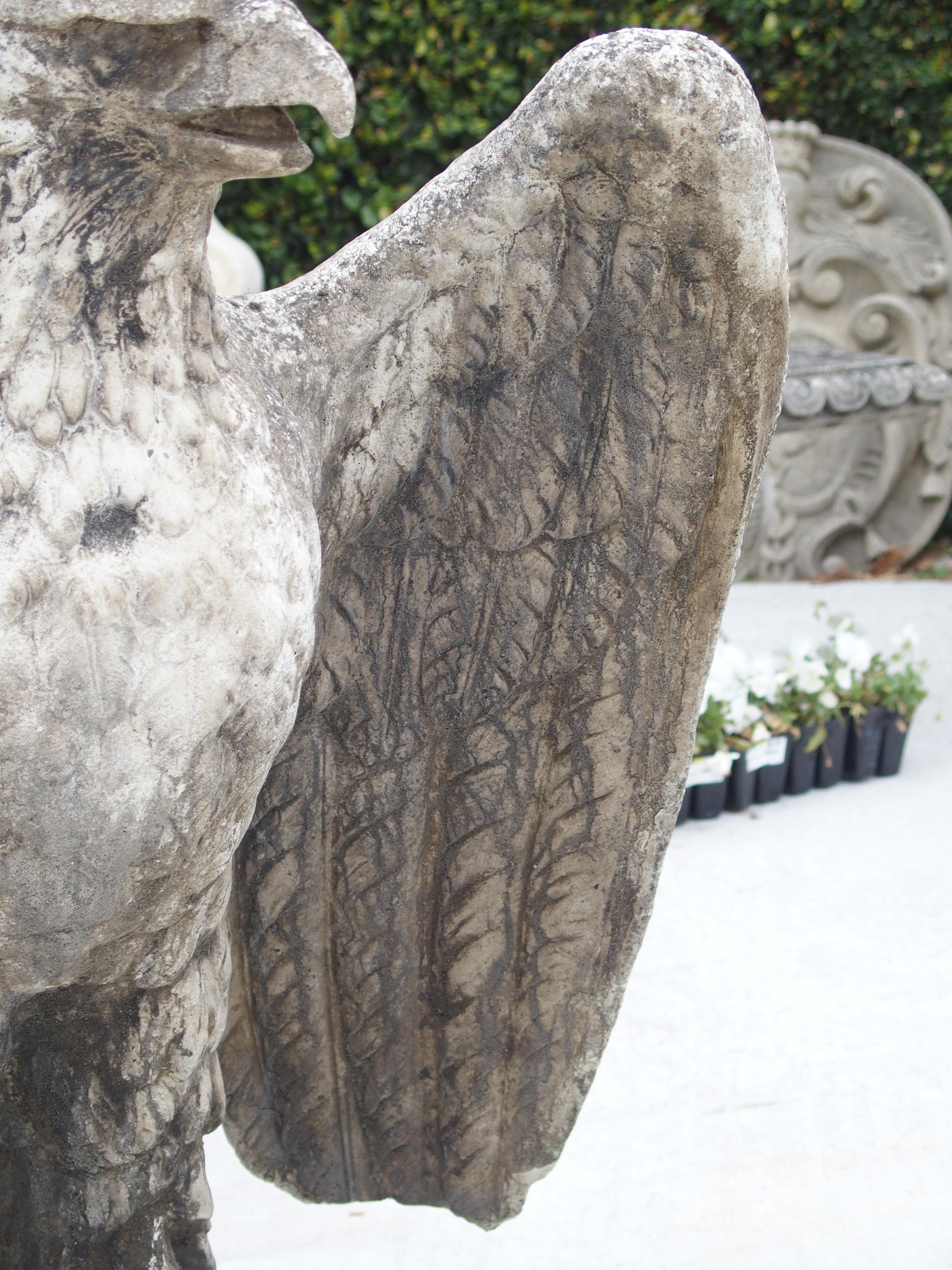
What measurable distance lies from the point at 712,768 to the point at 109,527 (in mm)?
2538

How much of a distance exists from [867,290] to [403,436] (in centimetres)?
478

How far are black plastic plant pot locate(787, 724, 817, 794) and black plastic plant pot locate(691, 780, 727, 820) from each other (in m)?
0.20

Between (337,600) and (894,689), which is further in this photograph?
(894,689)

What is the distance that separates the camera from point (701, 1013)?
2535 millimetres

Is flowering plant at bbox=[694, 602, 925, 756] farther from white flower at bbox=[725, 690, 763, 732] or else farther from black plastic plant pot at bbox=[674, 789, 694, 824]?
black plastic plant pot at bbox=[674, 789, 694, 824]

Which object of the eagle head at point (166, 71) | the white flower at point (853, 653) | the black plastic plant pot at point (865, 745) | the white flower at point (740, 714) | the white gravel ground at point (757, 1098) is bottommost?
the white gravel ground at point (757, 1098)

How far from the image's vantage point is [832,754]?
11.3ft

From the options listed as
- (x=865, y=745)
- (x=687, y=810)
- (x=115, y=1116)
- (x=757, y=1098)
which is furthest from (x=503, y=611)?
(x=865, y=745)

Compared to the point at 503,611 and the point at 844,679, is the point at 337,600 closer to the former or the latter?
the point at 503,611

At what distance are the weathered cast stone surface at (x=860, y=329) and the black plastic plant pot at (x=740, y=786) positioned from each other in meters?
1.92

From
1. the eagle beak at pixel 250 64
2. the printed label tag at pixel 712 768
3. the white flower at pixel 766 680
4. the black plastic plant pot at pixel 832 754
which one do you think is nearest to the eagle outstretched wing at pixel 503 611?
the eagle beak at pixel 250 64

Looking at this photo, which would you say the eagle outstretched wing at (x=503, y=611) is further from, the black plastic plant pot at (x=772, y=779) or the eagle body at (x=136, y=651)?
the black plastic plant pot at (x=772, y=779)

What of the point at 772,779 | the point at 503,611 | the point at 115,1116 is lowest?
the point at 772,779

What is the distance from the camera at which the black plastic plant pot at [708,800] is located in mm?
3307
